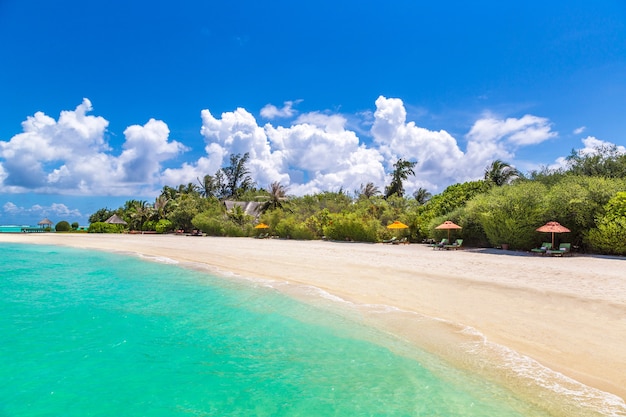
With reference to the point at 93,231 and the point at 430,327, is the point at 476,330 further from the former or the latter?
the point at 93,231

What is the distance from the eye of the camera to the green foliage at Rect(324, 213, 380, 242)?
2573 cm

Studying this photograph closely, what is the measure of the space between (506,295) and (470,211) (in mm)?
12215

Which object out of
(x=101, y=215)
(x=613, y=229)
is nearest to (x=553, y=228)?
(x=613, y=229)

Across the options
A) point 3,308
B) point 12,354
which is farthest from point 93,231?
point 12,354

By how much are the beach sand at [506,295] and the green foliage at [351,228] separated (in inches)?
328

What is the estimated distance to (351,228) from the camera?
87.9 feet

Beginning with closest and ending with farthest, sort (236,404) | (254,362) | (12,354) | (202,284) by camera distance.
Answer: (236,404)
(254,362)
(12,354)
(202,284)

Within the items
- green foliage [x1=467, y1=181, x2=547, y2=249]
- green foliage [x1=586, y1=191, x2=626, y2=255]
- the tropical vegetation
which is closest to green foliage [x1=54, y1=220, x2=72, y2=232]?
the tropical vegetation

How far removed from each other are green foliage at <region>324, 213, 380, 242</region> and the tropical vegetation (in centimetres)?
7

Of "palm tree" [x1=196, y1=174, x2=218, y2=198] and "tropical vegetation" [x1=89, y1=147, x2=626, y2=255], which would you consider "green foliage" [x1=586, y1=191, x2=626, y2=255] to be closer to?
"tropical vegetation" [x1=89, y1=147, x2=626, y2=255]

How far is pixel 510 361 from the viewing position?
5.46 meters

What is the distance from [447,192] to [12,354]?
943 inches

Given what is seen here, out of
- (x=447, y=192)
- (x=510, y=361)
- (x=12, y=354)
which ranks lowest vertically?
(x=12, y=354)

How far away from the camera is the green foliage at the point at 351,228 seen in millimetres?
25734
